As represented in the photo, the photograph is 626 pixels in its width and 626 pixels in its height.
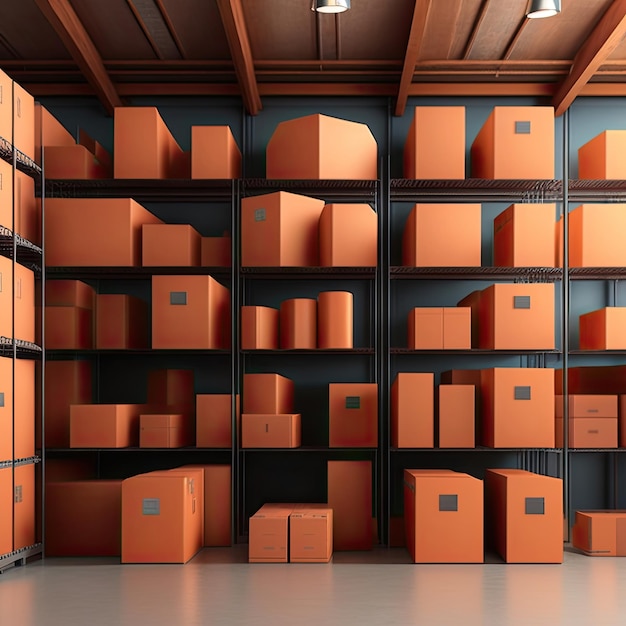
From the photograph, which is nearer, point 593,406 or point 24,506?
point 24,506

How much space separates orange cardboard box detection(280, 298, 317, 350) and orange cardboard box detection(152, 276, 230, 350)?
515 millimetres

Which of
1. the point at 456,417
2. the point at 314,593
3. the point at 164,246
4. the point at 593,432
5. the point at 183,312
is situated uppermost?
the point at 164,246

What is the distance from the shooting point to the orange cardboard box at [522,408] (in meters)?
5.09

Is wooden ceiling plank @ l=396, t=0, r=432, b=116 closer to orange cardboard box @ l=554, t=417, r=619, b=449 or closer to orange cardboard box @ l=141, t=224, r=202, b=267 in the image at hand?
orange cardboard box @ l=141, t=224, r=202, b=267

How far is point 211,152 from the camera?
5539mm

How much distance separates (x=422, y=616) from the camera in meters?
3.69

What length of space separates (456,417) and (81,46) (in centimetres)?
351

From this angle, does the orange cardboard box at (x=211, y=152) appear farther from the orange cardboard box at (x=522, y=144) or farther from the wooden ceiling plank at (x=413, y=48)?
the orange cardboard box at (x=522, y=144)

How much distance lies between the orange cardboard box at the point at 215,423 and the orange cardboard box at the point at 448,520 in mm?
1325

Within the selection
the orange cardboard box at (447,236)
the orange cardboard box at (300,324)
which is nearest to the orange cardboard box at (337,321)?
the orange cardboard box at (300,324)

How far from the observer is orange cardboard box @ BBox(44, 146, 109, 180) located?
211 inches

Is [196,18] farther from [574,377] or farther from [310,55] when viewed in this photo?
[574,377]

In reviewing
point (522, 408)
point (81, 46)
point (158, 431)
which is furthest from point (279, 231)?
point (522, 408)

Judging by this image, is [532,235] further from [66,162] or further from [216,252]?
[66,162]
